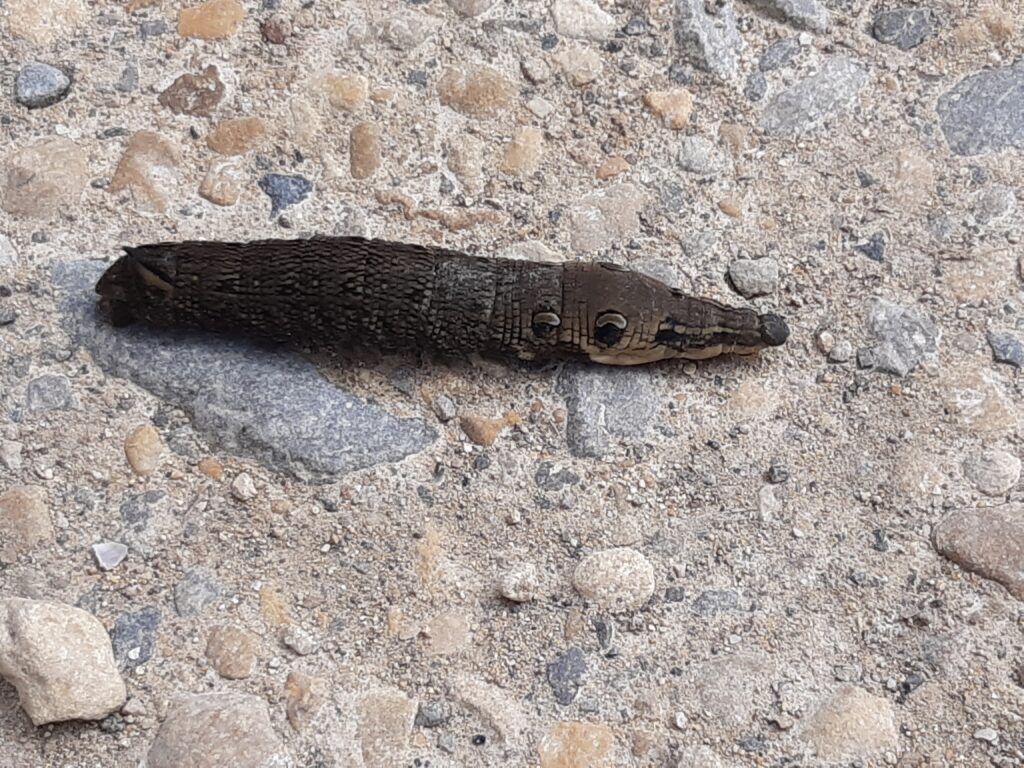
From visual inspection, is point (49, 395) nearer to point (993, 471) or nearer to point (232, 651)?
point (232, 651)

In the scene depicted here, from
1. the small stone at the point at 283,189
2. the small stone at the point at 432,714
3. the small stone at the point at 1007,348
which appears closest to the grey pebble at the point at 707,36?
the small stone at the point at 1007,348

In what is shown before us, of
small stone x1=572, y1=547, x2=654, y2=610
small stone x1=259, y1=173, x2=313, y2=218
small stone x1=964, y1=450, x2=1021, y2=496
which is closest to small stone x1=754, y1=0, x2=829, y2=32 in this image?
small stone x1=964, y1=450, x2=1021, y2=496

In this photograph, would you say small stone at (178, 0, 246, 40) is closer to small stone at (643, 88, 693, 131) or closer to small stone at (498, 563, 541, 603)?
small stone at (643, 88, 693, 131)

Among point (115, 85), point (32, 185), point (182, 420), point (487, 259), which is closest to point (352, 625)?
point (182, 420)

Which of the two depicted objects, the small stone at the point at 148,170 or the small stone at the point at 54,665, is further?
the small stone at the point at 148,170

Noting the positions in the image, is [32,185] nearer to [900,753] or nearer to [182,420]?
[182,420]

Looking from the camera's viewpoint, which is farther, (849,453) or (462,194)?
(462,194)

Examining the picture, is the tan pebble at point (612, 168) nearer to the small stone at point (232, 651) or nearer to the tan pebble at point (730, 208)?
the tan pebble at point (730, 208)
